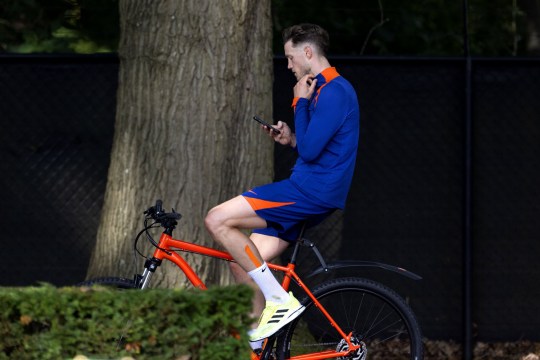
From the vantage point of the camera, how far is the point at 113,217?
6711 mm

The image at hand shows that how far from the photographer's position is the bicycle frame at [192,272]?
5652mm

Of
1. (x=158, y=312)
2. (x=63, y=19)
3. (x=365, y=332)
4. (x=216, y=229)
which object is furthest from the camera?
(x=63, y=19)

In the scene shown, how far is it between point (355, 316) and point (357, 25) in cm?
528

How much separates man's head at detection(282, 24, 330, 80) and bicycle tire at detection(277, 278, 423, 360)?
1.10 m

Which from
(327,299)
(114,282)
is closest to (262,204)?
(327,299)

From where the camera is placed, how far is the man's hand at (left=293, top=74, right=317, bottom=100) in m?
5.57

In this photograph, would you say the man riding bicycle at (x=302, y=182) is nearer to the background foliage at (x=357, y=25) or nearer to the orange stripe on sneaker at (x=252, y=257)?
the orange stripe on sneaker at (x=252, y=257)

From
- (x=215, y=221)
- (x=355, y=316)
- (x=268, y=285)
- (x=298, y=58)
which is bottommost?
(x=355, y=316)

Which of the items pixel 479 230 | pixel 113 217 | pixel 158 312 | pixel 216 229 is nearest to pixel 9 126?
pixel 113 217

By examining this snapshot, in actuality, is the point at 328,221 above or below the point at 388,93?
below

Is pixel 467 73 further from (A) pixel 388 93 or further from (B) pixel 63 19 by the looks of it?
(B) pixel 63 19

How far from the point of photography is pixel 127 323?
406 centimetres

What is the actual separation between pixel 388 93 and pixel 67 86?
223 cm

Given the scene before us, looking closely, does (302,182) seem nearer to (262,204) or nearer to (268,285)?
(262,204)
